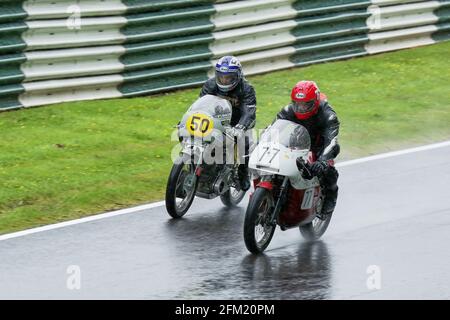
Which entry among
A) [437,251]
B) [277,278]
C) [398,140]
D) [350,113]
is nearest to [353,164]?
[398,140]

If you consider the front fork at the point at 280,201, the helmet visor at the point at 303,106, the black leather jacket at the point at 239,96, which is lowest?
the front fork at the point at 280,201

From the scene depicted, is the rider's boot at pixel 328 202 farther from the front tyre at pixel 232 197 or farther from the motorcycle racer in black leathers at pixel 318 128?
the front tyre at pixel 232 197

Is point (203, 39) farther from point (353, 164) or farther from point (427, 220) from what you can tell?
point (427, 220)

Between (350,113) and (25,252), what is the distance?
6844 mm

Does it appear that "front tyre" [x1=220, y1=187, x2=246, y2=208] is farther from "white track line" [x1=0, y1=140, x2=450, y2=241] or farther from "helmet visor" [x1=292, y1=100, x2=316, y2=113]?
"helmet visor" [x1=292, y1=100, x2=316, y2=113]

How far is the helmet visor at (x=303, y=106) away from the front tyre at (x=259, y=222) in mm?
912

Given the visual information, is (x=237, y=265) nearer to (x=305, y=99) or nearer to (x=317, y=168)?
(x=317, y=168)

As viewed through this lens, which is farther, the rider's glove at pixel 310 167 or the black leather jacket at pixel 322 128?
the black leather jacket at pixel 322 128

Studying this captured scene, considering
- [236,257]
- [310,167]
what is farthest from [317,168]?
[236,257]

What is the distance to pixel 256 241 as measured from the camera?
9.80 metres

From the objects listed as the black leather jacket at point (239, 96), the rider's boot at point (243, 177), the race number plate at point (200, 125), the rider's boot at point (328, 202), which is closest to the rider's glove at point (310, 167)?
the rider's boot at point (328, 202)

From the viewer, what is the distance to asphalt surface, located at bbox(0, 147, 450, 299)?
8.81 meters

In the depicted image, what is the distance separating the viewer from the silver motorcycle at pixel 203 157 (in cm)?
1101

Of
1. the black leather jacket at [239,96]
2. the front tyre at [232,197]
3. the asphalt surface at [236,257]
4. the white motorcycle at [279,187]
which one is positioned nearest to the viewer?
the asphalt surface at [236,257]
